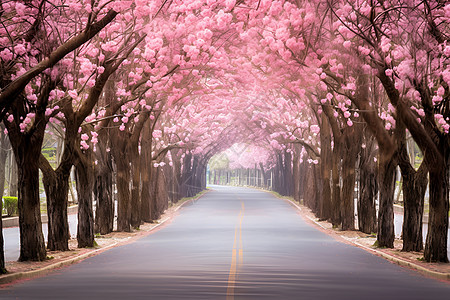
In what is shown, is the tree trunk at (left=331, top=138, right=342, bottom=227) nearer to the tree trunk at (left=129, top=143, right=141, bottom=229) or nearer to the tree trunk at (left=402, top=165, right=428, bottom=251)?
the tree trunk at (left=129, top=143, right=141, bottom=229)

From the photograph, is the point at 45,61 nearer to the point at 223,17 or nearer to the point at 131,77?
the point at 223,17

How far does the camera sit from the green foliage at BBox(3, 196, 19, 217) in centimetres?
3850

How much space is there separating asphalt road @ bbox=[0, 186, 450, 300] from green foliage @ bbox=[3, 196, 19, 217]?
420 inches

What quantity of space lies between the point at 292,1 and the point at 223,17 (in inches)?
106

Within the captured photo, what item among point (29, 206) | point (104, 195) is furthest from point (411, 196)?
point (104, 195)

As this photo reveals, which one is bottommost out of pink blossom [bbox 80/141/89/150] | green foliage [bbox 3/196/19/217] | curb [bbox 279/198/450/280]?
curb [bbox 279/198/450/280]

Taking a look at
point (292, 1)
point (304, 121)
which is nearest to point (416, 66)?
point (292, 1)

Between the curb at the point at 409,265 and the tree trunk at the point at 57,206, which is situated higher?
the tree trunk at the point at 57,206

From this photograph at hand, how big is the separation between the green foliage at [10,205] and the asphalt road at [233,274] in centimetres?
1066

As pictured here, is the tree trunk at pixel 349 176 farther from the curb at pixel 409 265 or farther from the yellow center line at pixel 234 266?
the curb at pixel 409 265

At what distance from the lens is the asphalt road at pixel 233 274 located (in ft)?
44.8

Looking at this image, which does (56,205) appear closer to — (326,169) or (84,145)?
(84,145)

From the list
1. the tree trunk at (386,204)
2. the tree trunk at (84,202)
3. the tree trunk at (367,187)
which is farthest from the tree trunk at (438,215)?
the tree trunk at (84,202)

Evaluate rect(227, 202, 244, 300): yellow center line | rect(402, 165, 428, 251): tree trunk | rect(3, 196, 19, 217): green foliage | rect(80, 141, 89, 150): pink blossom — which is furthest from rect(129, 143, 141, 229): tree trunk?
rect(402, 165, 428, 251): tree trunk
